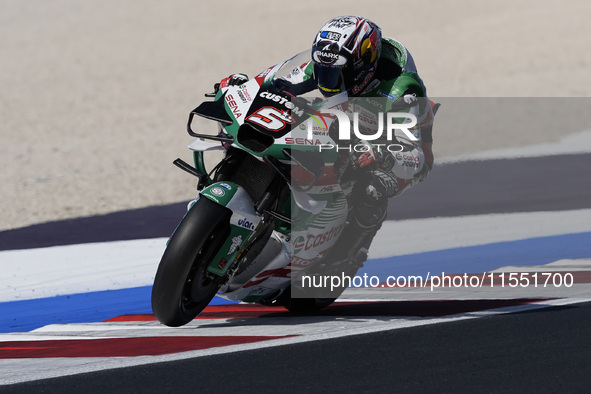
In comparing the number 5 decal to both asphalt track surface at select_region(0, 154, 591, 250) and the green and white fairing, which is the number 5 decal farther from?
asphalt track surface at select_region(0, 154, 591, 250)

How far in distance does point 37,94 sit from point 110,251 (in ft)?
34.8

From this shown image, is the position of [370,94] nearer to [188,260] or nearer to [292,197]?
[292,197]

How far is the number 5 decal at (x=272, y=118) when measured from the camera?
4781mm

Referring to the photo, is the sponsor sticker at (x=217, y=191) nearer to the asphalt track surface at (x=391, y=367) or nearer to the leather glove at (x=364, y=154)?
the leather glove at (x=364, y=154)

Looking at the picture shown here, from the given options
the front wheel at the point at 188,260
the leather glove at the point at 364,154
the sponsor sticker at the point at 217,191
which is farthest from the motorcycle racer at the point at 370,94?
the front wheel at the point at 188,260

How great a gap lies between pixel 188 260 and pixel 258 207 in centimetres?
47

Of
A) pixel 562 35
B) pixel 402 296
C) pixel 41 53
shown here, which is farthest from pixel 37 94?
pixel 402 296

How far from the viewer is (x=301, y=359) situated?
14.1 feet

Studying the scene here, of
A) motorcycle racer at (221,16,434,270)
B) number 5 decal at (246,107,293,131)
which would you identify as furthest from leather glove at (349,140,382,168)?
number 5 decal at (246,107,293,131)

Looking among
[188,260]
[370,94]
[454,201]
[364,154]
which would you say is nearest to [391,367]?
[188,260]

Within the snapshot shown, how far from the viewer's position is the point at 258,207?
5016mm

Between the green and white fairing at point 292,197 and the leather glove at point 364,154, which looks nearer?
the green and white fairing at point 292,197

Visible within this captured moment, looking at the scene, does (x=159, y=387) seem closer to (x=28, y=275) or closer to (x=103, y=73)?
(x=28, y=275)

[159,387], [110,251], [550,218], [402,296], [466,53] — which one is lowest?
[159,387]
